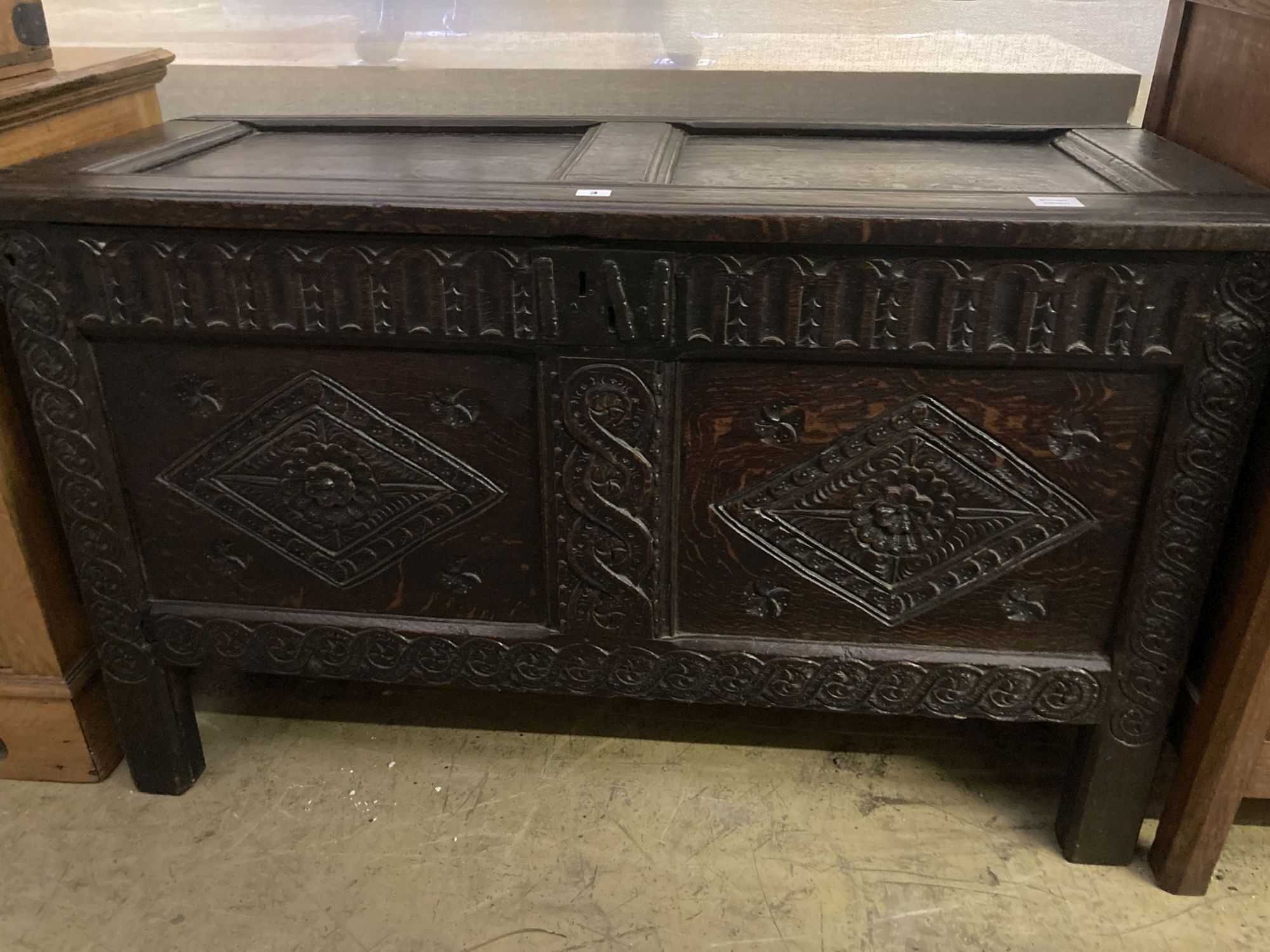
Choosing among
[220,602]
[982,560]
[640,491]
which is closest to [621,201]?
[640,491]

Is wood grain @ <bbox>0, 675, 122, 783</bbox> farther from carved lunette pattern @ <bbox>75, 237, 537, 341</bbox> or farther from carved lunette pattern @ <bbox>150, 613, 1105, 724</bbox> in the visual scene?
carved lunette pattern @ <bbox>75, 237, 537, 341</bbox>

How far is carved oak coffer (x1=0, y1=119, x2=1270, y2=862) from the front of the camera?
4.02ft

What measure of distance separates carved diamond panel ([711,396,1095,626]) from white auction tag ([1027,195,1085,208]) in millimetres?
274

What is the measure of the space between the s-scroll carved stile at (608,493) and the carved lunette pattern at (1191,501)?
0.67 metres

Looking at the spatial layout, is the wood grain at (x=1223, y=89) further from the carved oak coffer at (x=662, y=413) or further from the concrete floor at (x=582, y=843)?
the concrete floor at (x=582, y=843)

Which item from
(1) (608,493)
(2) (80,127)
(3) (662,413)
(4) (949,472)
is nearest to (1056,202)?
(4) (949,472)

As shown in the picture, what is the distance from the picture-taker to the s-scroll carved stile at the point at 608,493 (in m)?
1.34

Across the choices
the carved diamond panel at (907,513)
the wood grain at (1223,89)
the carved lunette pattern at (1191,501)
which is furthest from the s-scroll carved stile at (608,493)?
the wood grain at (1223,89)

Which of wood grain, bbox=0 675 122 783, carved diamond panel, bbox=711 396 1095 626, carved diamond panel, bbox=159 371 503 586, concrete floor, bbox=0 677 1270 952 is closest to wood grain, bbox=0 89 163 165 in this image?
carved diamond panel, bbox=159 371 503 586

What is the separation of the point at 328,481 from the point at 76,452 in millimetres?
374

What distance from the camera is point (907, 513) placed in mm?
1384

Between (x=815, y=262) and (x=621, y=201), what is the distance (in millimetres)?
252

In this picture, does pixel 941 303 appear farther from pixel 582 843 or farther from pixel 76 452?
pixel 76 452

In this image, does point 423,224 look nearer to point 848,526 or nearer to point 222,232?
point 222,232
